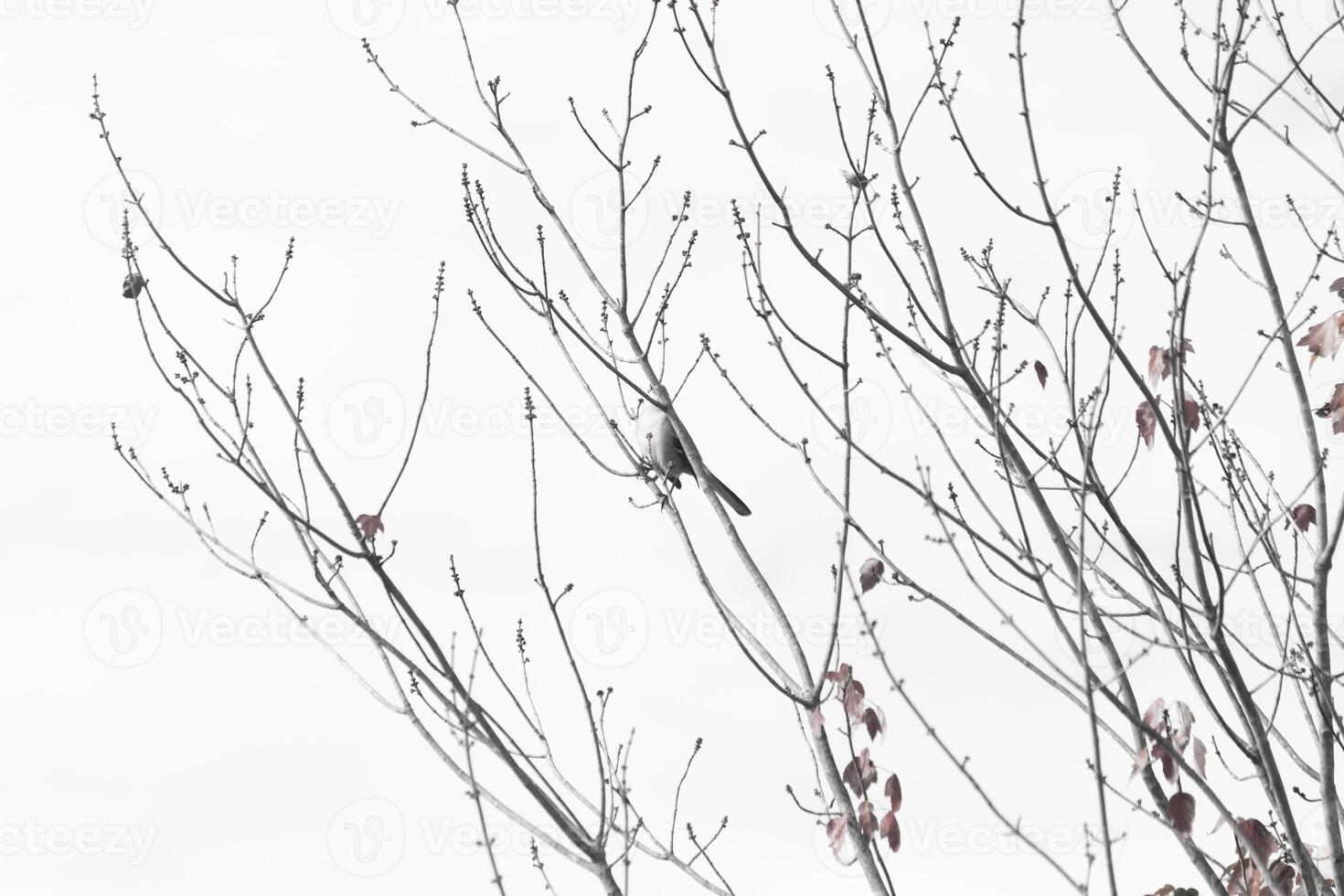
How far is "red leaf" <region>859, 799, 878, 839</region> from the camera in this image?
12.0 ft

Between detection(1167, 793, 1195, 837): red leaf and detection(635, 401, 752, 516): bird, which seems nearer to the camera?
detection(1167, 793, 1195, 837): red leaf

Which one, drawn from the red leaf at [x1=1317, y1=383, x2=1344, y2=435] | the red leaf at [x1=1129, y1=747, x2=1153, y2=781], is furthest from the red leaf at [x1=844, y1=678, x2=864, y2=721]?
the red leaf at [x1=1317, y1=383, x2=1344, y2=435]

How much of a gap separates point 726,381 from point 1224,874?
1981mm

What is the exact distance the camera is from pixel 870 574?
398 cm

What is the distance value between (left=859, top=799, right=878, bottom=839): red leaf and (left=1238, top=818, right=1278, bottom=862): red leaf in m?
0.95

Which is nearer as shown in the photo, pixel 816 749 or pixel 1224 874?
pixel 1224 874

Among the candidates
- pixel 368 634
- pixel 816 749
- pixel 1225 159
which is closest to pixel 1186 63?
pixel 1225 159

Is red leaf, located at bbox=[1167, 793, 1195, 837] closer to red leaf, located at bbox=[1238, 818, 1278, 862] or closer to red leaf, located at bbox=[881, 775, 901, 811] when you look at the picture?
red leaf, located at bbox=[1238, 818, 1278, 862]

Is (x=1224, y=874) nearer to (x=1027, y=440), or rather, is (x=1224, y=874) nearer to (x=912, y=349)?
(x=1027, y=440)

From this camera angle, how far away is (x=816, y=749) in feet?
12.8

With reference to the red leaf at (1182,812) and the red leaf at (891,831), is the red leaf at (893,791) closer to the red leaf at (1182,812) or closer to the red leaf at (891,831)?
the red leaf at (891,831)

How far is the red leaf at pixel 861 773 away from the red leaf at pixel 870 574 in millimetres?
478

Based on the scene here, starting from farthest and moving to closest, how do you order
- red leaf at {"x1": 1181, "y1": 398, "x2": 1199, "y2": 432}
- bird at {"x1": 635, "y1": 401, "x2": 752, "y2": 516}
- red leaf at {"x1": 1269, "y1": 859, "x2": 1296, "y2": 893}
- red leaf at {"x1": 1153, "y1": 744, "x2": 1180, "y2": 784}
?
1. bird at {"x1": 635, "y1": 401, "x2": 752, "y2": 516}
2. red leaf at {"x1": 1181, "y1": 398, "x2": 1199, "y2": 432}
3. red leaf at {"x1": 1269, "y1": 859, "x2": 1296, "y2": 893}
4. red leaf at {"x1": 1153, "y1": 744, "x2": 1180, "y2": 784}

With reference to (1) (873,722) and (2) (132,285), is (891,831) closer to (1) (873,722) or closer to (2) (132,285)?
(1) (873,722)
